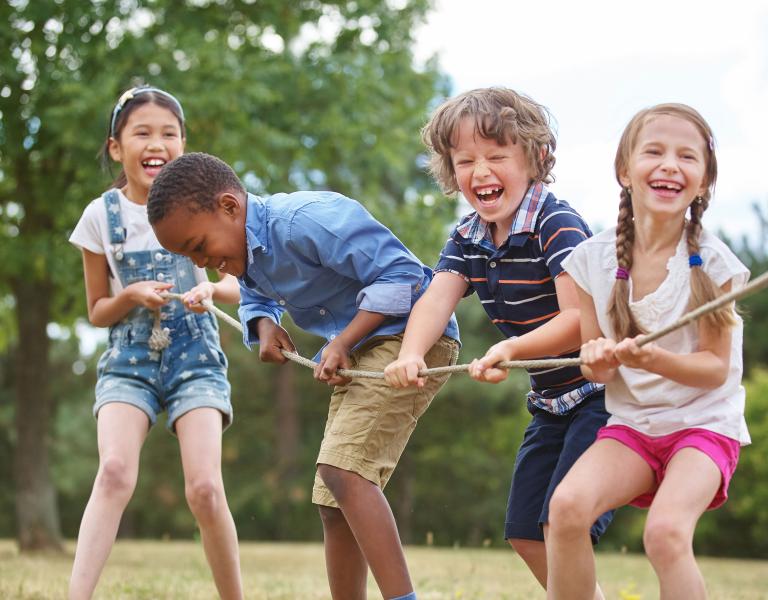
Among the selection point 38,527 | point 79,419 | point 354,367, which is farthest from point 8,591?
point 79,419

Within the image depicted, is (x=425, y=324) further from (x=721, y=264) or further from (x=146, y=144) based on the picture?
(x=146, y=144)

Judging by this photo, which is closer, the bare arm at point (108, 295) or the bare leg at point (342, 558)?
the bare leg at point (342, 558)

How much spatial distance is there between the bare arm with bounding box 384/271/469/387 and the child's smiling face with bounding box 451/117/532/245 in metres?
0.23

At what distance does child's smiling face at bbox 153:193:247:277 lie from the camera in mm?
3490

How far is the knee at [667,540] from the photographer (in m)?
2.73

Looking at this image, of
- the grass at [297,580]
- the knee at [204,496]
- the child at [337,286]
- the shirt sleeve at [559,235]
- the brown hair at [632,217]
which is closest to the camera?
the brown hair at [632,217]

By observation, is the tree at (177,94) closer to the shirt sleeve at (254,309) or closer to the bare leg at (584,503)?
the shirt sleeve at (254,309)

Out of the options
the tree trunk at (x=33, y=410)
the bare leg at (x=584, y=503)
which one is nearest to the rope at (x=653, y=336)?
the bare leg at (x=584, y=503)

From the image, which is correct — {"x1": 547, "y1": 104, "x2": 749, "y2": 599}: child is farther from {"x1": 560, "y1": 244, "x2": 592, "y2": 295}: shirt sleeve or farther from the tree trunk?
the tree trunk

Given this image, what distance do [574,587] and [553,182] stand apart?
4.66 ft

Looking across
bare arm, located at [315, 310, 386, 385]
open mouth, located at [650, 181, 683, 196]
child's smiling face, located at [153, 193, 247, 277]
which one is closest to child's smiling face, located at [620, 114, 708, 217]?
open mouth, located at [650, 181, 683, 196]

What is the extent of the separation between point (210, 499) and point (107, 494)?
39 cm

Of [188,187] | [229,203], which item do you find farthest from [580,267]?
[188,187]

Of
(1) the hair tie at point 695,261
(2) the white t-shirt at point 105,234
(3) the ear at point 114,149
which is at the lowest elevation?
(1) the hair tie at point 695,261
